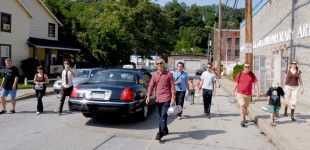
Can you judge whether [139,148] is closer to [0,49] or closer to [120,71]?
[120,71]

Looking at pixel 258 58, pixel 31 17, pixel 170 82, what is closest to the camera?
pixel 170 82

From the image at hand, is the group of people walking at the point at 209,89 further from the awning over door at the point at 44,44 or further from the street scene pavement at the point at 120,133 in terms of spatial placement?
the awning over door at the point at 44,44

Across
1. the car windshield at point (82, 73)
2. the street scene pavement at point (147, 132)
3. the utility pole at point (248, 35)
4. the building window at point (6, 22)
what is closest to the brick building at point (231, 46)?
the building window at point (6, 22)

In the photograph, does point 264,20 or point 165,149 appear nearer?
point 165,149

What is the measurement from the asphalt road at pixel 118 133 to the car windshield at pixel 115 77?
3.74 feet

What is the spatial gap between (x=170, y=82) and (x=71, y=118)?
11.9 ft

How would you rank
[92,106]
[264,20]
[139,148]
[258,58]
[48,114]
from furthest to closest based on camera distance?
[264,20], [258,58], [48,114], [92,106], [139,148]

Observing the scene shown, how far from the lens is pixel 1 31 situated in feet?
73.0

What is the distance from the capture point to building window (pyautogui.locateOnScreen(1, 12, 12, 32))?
73.7 feet

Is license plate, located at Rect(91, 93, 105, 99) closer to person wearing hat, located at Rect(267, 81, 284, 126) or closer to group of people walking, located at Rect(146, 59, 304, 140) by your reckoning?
group of people walking, located at Rect(146, 59, 304, 140)

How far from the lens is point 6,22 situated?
22859 mm

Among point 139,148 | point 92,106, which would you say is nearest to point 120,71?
point 92,106

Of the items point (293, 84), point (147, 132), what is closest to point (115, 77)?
point (147, 132)

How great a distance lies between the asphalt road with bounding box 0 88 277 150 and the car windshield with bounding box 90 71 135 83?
114 cm
